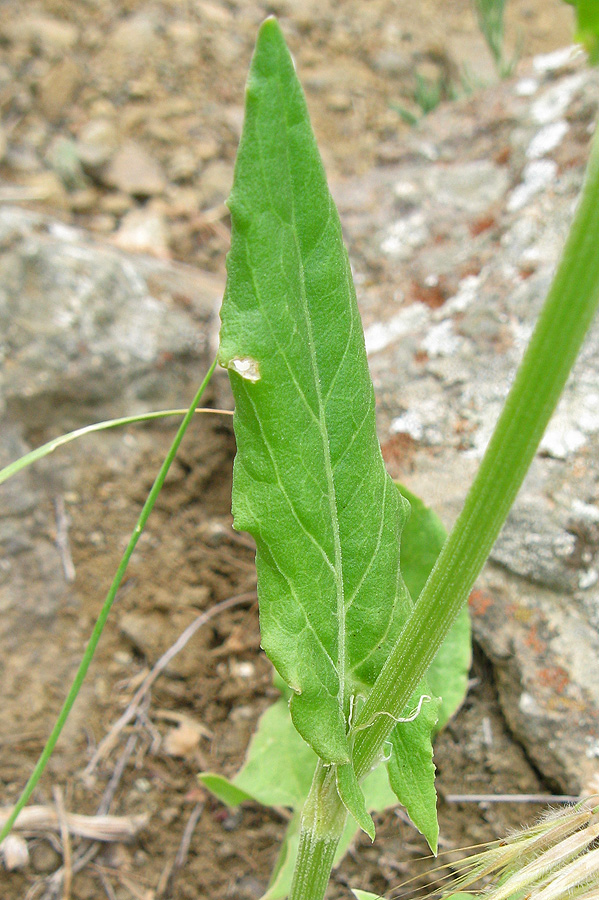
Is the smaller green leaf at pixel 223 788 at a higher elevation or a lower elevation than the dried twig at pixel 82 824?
higher

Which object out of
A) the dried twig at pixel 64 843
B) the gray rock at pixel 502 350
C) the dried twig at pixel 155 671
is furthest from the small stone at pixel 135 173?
the dried twig at pixel 64 843

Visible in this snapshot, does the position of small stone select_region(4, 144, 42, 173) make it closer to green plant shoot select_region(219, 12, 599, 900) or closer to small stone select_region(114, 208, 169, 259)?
small stone select_region(114, 208, 169, 259)

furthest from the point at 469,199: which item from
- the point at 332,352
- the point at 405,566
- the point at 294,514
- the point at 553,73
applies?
the point at 294,514

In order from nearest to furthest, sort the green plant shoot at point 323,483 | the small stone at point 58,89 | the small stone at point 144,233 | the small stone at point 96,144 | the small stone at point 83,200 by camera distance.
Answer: the green plant shoot at point 323,483
the small stone at point 144,233
the small stone at point 83,200
the small stone at point 96,144
the small stone at point 58,89

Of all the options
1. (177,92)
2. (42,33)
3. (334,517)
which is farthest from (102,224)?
(334,517)

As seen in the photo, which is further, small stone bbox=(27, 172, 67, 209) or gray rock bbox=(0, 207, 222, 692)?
small stone bbox=(27, 172, 67, 209)

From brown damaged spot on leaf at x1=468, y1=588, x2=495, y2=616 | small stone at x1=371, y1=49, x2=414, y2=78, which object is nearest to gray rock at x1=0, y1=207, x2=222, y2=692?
brown damaged spot on leaf at x1=468, y1=588, x2=495, y2=616

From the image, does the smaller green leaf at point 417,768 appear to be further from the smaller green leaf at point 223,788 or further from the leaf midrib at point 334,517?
the smaller green leaf at point 223,788
